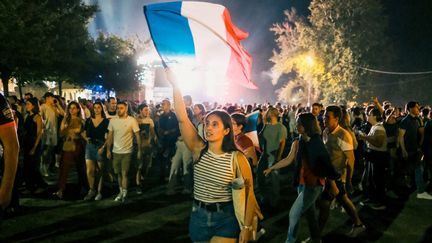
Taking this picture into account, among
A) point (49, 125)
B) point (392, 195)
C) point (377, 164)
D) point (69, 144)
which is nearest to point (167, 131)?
point (69, 144)

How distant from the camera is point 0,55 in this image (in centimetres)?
2212

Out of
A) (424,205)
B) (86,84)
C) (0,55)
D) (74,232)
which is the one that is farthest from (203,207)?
(86,84)

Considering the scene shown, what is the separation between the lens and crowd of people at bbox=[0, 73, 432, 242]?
3852 mm

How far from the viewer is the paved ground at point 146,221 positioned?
641cm

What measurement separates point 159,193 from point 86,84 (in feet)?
112

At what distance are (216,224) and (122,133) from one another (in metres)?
4.93

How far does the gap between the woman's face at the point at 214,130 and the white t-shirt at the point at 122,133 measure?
4.76 m

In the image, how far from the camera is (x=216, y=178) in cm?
383

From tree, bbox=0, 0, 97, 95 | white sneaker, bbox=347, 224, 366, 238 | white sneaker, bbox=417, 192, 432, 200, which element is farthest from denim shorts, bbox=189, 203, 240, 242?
tree, bbox=0, 0, 97, 95

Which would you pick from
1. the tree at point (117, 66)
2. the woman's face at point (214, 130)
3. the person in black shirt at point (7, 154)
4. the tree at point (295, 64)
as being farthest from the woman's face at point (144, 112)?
the tree at point (295, 64)

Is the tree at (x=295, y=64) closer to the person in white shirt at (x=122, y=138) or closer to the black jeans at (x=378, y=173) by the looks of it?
the black jeans at (x=378, y=173)

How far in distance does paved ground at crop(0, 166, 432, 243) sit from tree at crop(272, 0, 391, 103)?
35.9 metres

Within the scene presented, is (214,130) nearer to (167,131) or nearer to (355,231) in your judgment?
(355,231)

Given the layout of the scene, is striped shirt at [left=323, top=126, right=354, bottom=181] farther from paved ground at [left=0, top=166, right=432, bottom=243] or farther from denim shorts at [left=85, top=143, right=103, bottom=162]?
denim shorts at [left=85, top=143, right=103, bottom=162]
